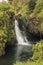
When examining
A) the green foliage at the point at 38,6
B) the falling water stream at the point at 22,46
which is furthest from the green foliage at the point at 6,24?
the green foliage at the point at 38,6

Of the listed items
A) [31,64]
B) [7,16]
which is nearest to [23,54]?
[7,16]

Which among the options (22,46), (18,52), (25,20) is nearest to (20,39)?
(25,20)

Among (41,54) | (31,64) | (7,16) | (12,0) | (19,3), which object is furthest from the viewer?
(12,0)

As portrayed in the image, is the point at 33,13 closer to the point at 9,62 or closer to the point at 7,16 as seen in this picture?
the point at 7,16

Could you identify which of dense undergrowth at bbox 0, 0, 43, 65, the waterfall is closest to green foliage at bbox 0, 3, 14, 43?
dense undergrowth at bbox 0, 0, 43, 65

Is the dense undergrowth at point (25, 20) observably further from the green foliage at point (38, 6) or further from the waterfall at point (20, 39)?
the waterfall at point (20, 39)

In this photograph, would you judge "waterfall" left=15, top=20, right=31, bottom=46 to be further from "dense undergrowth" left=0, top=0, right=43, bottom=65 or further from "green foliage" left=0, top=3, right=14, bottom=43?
"green foliage" left=0, top=3, right=14, bottom=43

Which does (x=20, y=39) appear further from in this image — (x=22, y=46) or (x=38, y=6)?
(x=38, y=6)

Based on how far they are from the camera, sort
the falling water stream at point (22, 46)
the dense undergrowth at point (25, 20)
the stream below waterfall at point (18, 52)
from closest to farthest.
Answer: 1. the stream below waterfall at point (18, 52)
2. the falling water stream at point (22, 46)
3. the dense undergrowth at point (25, 20)
